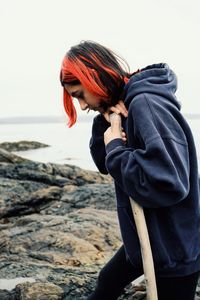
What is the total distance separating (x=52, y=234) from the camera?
571 centimetres

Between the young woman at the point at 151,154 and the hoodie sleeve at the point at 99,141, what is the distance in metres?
0.27

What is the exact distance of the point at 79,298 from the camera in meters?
3.78

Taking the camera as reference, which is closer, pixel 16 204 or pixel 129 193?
pixel 129 193

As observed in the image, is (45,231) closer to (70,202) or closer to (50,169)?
(70,202)

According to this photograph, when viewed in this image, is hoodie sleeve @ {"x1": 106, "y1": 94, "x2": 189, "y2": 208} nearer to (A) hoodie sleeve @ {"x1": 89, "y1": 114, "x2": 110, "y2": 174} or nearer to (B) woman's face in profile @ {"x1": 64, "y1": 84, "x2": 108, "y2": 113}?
(B) woman's face in profile @ {"x1": 64, "y1": 84, "x2": 108, "y2": 113}

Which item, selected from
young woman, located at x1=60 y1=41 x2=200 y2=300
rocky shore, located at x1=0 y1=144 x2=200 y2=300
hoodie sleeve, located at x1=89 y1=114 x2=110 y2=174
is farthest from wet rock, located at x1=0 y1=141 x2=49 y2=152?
young woman, located at x1=60 y1=41 x2=200 y2=300

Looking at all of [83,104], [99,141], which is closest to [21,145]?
[99,141]

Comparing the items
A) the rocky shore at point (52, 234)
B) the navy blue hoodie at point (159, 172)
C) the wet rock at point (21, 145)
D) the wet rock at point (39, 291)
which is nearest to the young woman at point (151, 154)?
the navy blue hoodie at point (159, 172)

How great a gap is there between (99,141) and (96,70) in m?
0.61

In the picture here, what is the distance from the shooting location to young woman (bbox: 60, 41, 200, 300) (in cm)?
214

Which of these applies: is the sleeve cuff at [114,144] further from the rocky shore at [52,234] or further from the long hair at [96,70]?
the rocky shore at [52,234]

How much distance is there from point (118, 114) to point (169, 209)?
559 mm

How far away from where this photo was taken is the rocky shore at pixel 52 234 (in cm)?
385

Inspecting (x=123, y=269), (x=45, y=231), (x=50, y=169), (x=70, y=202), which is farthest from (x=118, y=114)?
(x=50, y=169)
